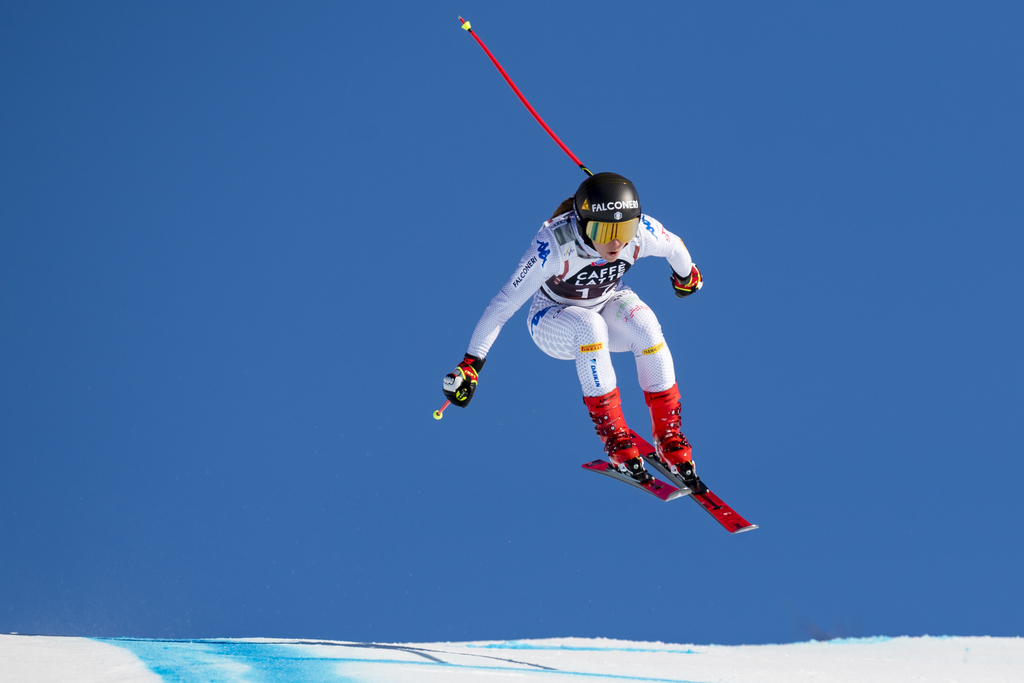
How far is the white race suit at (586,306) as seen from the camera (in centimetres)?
305

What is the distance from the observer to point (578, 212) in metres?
2.93

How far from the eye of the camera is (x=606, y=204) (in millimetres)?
2865

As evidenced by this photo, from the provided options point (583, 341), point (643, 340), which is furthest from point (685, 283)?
point (583, 341)

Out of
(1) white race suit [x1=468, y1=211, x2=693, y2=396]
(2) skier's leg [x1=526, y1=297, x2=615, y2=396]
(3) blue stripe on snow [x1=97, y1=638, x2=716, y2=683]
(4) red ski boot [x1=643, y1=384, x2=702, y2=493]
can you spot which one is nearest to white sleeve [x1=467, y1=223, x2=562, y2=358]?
(1) white race suit [x1=468, y1=211, x2=693, y2=396]

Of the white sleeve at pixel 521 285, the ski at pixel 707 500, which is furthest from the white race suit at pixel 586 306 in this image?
the ski at pixel 707 500

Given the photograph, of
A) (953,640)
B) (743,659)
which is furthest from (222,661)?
(953,640)

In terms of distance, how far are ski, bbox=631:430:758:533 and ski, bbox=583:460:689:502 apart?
0.12ft

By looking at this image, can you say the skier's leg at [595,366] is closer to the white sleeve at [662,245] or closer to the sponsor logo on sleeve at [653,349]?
the sponsor logo on sleeve at [653,349]

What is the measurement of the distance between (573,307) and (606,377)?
26 cm

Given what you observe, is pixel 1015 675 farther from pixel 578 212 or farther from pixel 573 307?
pixel 578 212

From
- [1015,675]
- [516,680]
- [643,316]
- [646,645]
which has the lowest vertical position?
[516,680]

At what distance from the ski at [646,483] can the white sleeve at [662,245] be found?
2.33 ft

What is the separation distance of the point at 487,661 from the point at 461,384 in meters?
0.91

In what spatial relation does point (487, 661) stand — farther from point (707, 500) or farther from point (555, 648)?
point (555, 648)
